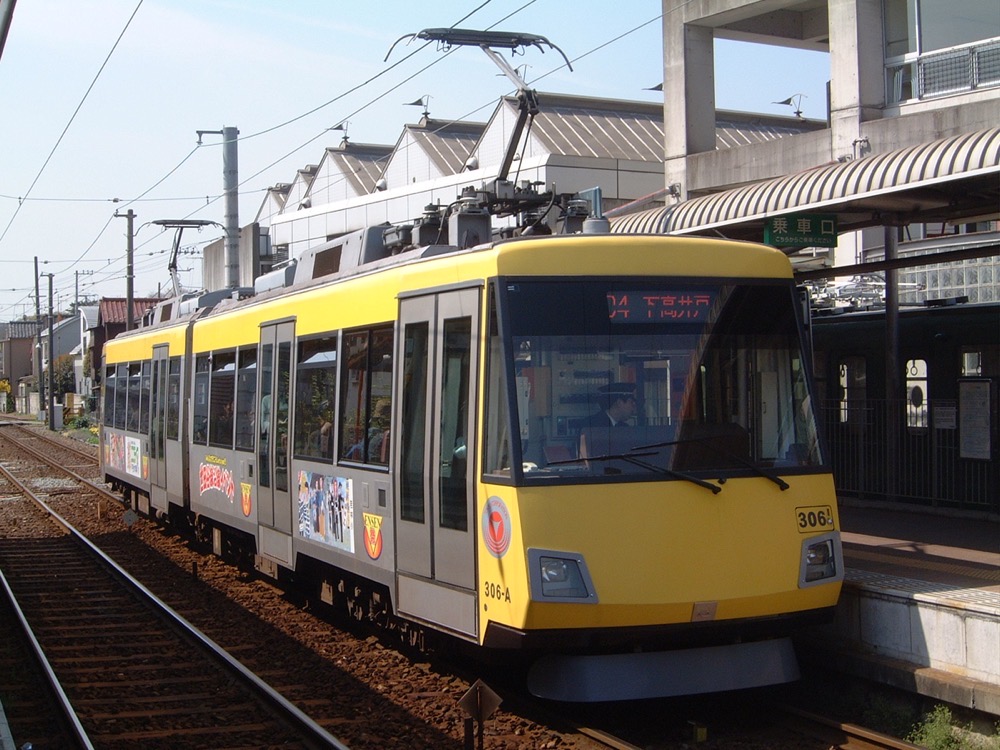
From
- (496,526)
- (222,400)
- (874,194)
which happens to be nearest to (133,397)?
(222,400)

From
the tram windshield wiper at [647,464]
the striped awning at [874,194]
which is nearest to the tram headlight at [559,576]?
the tram windshield wiper at [647,464]

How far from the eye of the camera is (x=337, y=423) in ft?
32.3

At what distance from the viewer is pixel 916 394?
1509cm

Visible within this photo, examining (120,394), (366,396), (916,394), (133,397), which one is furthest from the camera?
(120,394)

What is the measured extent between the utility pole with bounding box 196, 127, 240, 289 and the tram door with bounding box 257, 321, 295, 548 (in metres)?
7.69

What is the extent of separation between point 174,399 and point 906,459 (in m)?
9.19

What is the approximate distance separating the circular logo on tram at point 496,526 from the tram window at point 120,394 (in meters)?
14.0

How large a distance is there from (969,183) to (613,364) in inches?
181

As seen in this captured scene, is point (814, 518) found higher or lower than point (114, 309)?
lower

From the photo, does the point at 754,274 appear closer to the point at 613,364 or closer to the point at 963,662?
the point at 613,364

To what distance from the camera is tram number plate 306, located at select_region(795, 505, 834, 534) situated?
7656 mm

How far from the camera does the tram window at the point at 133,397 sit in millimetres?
18953

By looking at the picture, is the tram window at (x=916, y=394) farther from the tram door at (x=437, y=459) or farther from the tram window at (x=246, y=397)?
the tram door at (x=437, y=459)

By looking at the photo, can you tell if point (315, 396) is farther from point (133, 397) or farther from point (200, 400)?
point (133, 397)
